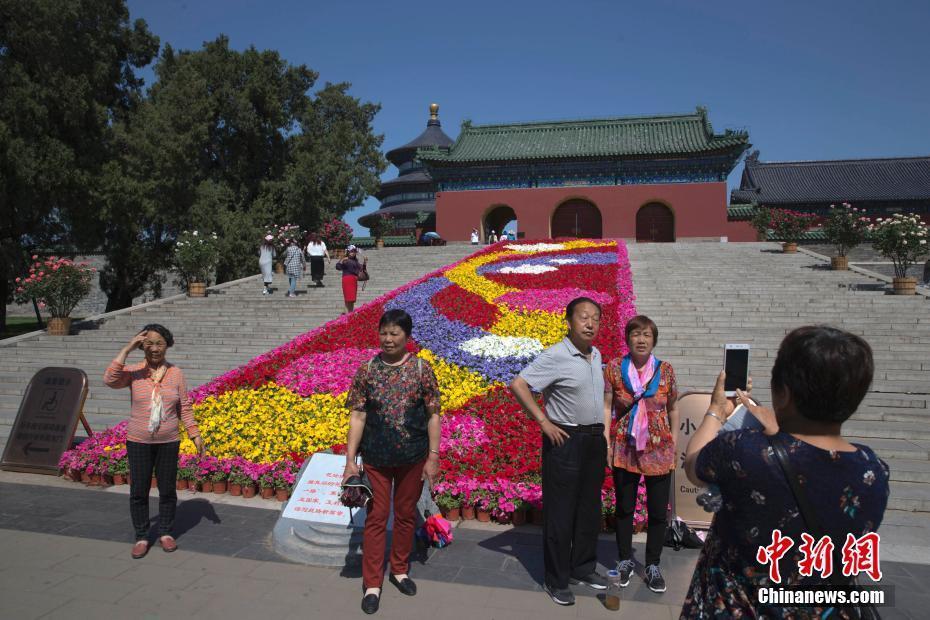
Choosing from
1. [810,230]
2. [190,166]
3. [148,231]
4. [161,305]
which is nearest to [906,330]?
[161,305]

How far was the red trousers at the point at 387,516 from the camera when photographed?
12.1 feet

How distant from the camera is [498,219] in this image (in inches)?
1339

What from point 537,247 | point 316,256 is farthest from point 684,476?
point 537,247

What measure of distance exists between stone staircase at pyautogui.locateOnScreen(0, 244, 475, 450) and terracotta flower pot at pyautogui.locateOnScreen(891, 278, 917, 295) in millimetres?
11452

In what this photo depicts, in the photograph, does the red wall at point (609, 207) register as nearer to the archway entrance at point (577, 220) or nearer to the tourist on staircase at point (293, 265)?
the archway entrance at point (577, 220)

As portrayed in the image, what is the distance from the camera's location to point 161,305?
14977 mm

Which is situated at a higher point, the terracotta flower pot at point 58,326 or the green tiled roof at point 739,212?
the green tiled roof at point 739,212

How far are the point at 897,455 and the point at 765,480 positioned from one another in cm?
565

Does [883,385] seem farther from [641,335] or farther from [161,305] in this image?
[161,305]

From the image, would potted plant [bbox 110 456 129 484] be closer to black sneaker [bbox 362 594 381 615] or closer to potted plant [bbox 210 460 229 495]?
potted plant [bbox 210 460 229 495]

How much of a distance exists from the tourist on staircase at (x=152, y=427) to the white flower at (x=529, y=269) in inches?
468

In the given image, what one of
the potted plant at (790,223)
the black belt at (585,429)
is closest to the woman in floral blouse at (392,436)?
the black belt at (585,429)

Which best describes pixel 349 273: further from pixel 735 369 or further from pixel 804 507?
pixel 804 507

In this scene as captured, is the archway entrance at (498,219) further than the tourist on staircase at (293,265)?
Yes
